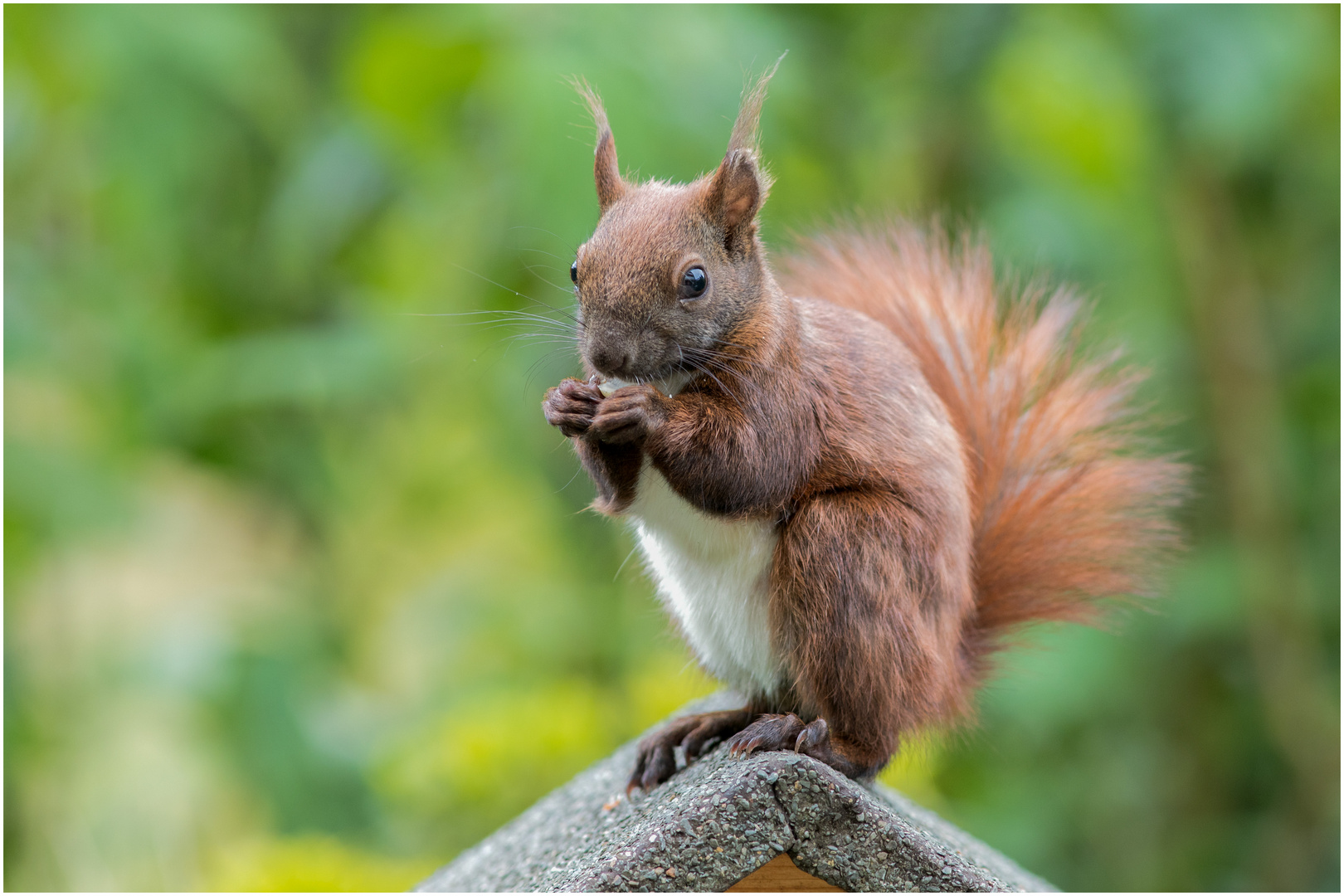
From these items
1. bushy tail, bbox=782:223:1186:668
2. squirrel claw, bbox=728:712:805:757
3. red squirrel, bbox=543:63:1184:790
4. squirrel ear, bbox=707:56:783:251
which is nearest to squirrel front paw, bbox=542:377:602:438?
red squirrel, bbox=543:63:1184:790

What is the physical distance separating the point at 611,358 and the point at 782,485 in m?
0.21

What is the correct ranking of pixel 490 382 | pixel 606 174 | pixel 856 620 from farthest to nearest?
1. pixel 490 382
2. pixel 606 174
3. pixel 856 620

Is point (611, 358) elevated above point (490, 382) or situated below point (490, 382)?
below

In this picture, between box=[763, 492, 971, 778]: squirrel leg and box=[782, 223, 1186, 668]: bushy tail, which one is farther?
box=[782, 223, 1186, 668]: bushy tail

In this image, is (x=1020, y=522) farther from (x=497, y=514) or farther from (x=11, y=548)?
(x=497, y=514)

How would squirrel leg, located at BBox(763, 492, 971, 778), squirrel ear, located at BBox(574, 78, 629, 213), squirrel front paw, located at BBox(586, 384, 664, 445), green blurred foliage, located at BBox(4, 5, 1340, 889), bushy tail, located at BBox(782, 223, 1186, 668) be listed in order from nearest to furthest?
squirrel front paw, located at BBox(586, 384, 664, 445) < squirrel leg, located at BBox(763, 492, 971, 778) < squirrel ear, located at BBox(574, 78, 629, 213) < bushy tail, located at BBox(782, 223, 1186, 668) < green blurred foliage, located at BBox(4, 5, 1340, 889)

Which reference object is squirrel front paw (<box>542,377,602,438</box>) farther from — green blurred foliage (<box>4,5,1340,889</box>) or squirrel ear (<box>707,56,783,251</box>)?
green blurred foliage (<box>4,5,1340,889</box>)

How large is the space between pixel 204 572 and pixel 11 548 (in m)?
1.29

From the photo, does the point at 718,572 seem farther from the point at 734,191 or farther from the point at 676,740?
the point at 734,191

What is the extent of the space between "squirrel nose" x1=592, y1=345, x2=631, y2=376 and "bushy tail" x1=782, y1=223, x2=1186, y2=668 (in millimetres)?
513

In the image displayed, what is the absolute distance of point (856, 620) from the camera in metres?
1.29

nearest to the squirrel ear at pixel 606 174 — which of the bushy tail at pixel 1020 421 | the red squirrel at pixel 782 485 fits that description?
the red squirrel at pixel 782 485

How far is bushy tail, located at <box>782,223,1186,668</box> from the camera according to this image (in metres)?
1.57

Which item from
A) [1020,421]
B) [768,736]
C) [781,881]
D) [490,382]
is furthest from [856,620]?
[490,382]
